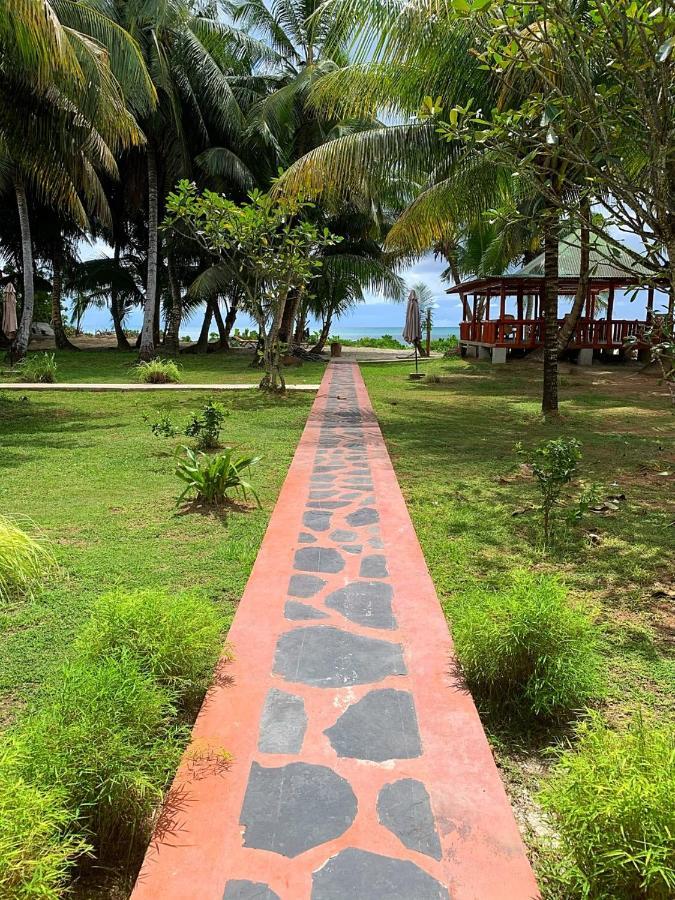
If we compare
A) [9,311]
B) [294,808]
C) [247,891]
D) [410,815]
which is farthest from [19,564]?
[9,311]

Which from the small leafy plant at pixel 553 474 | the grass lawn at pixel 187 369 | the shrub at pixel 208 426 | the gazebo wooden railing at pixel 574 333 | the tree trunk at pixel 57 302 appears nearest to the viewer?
the small leafy plant at pixel 553 474

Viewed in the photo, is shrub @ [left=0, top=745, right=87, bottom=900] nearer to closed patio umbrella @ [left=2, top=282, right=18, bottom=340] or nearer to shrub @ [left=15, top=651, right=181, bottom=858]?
shrub @ [left=15, top=651, right=181, bottom=858]

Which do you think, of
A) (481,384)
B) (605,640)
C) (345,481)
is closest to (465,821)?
(605,640)

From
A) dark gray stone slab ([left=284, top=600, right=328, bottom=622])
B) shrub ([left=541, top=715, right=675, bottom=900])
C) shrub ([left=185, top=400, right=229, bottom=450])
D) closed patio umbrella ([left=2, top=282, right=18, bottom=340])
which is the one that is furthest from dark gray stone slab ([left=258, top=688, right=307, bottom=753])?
closed patio umbrella ([left=2, top=282, right=18, bottom=340])

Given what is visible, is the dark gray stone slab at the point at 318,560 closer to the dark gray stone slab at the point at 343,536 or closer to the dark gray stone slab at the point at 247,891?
the dark gray stone slab at the point at 343,536

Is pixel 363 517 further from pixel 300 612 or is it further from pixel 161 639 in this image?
pixel 161 639

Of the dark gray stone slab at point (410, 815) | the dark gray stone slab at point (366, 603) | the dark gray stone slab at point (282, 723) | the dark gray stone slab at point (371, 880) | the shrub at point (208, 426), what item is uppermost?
the shrub at point (208, 426)

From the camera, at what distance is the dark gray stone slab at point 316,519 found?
491 cm

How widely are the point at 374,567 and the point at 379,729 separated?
1.66 metres

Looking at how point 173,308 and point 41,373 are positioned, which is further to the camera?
point 173,308

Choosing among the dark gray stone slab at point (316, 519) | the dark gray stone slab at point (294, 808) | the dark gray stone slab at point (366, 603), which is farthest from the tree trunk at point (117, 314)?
the dark gray stone slab at point (294, 808)

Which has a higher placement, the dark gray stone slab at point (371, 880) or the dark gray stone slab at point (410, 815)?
the dark gray stone slab at point (410, 815)

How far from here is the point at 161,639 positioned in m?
2.71

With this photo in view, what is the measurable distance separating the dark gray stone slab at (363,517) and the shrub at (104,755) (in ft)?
9.39
